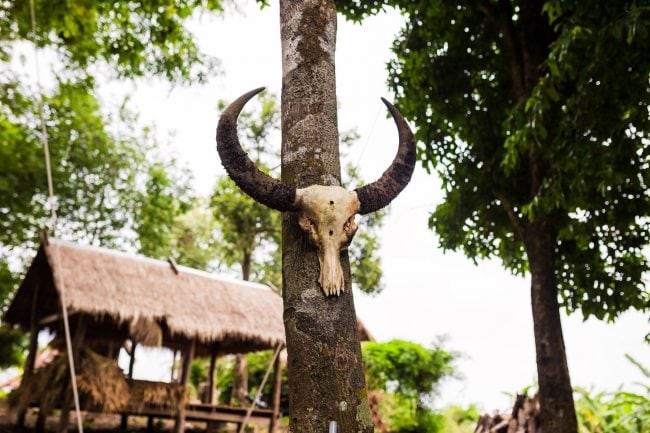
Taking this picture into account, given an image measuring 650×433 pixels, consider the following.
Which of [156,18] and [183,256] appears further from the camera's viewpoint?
[183,256]

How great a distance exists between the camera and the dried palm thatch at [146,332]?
10.3 meters

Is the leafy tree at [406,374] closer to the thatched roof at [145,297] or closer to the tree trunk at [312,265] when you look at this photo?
the thatched roof at [145,297]

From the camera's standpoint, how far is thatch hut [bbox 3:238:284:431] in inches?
395

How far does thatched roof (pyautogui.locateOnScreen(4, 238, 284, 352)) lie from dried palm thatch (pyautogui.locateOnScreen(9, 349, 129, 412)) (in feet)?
2.83

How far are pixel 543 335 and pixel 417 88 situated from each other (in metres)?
4.11

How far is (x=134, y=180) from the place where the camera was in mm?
18281

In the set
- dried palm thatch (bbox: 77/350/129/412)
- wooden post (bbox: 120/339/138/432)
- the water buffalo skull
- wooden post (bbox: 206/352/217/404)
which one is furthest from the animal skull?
wooden post (bbox: 206/352/217/404)

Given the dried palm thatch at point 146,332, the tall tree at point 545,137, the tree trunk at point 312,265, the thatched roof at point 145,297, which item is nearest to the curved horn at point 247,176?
the tree trunk at point 312,265

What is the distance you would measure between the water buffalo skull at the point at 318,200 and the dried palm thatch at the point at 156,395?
9.40 meters

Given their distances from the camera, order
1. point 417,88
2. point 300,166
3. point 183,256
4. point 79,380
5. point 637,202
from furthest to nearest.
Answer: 1. point 183,256
2. point 79,380
3. point 417,88
4. point 637,202
5. point 300,166

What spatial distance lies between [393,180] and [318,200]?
0.35m

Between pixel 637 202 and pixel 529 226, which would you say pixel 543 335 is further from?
pixel 637 202

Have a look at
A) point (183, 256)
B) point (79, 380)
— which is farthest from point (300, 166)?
point (183, 256)

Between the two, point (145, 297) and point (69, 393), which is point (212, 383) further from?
point (69, 393)
